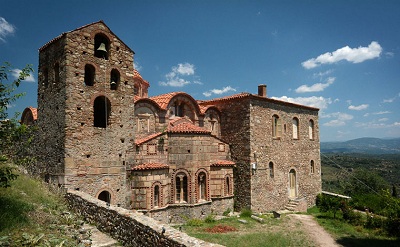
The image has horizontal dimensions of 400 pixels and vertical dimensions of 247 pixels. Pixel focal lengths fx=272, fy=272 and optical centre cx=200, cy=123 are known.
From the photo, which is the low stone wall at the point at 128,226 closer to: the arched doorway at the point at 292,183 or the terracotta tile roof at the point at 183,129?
the terracotta tile roof at the point at 183,129

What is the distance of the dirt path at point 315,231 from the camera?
1295 cm

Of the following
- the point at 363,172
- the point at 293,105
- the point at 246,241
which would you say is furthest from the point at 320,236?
the point at 363,172

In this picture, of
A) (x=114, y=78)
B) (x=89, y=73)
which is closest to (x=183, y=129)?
(x=114, y=78)

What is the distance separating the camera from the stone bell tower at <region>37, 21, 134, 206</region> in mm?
11898

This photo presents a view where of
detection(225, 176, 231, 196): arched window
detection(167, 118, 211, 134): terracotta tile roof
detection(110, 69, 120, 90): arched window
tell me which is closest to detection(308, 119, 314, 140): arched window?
detection(225, 176, 231, 196): arched window

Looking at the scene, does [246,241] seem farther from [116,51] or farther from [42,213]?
[116,51]

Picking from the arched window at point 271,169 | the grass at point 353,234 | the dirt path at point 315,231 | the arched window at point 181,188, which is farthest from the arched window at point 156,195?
the grass at point 353,234

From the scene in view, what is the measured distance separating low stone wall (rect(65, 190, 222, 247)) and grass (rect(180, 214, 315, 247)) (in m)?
4.59

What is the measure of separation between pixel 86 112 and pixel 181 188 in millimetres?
6527

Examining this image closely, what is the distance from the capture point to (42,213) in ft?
28.7

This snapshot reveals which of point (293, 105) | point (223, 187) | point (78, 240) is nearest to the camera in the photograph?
point (78, 240)

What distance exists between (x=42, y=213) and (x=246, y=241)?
8115 mm

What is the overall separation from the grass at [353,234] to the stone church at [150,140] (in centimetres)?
343

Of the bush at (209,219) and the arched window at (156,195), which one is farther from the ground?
the arched window at (156,195)
